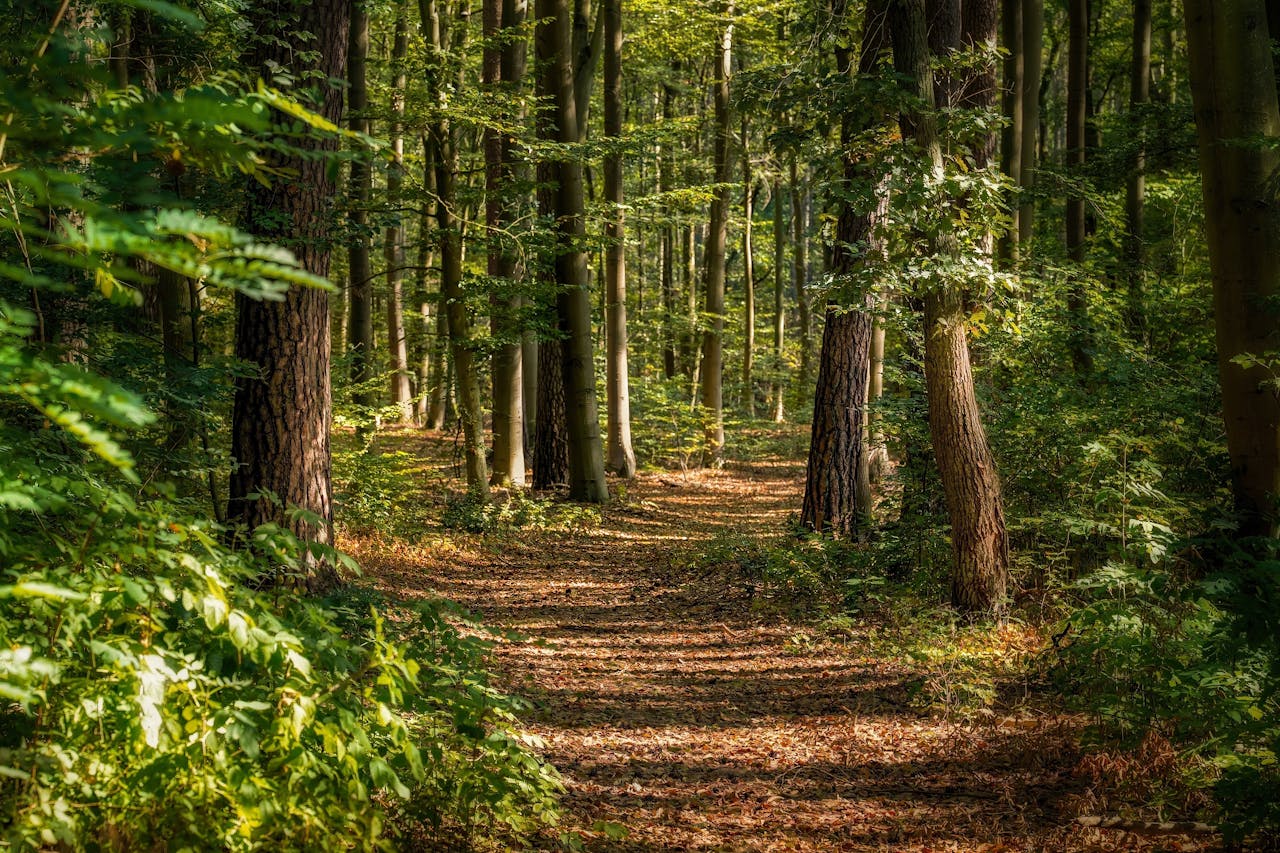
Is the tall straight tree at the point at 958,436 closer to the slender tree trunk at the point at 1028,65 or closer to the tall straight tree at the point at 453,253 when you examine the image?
the tall straight tree at the point at 453,253

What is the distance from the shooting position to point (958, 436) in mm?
6887

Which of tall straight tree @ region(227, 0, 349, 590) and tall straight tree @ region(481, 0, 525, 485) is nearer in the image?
tall straight tree @ region(227, 0, 349, 590)

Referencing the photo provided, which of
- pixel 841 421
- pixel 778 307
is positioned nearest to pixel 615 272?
pixel 841 421

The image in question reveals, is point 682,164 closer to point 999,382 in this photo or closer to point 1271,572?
point 999,382

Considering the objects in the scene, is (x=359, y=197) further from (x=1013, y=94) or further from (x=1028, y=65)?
(x=1028, y=65)

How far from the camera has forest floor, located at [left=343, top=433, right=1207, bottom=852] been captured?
4.43m

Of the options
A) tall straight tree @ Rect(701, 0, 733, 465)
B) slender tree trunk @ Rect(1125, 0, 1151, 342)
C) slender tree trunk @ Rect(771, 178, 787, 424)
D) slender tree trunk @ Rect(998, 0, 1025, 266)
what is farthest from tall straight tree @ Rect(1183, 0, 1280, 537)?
slender tree trunk @ Rect(771, 178, 787, 424)

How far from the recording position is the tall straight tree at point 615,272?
14984mm

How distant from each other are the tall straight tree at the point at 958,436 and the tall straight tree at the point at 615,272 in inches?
296

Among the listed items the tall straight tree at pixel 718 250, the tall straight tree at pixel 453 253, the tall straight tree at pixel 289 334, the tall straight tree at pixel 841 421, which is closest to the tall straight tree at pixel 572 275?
the tall straight tree at pixel 453 253

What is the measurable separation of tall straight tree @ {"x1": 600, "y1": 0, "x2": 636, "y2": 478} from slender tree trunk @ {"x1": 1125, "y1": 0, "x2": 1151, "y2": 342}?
6973 millimetres

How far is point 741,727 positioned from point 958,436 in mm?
2758

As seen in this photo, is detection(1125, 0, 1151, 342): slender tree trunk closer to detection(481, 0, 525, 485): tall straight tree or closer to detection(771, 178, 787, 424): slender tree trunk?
detection(481, 0, 525, 485): tall straight tree

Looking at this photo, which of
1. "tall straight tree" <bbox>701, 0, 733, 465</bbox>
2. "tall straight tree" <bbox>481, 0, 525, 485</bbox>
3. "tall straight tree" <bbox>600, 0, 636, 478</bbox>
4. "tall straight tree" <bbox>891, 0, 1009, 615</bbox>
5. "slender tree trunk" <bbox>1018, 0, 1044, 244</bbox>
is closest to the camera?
"tall straight tree" <bbox>891, 0, 1009, 615</bbox>
